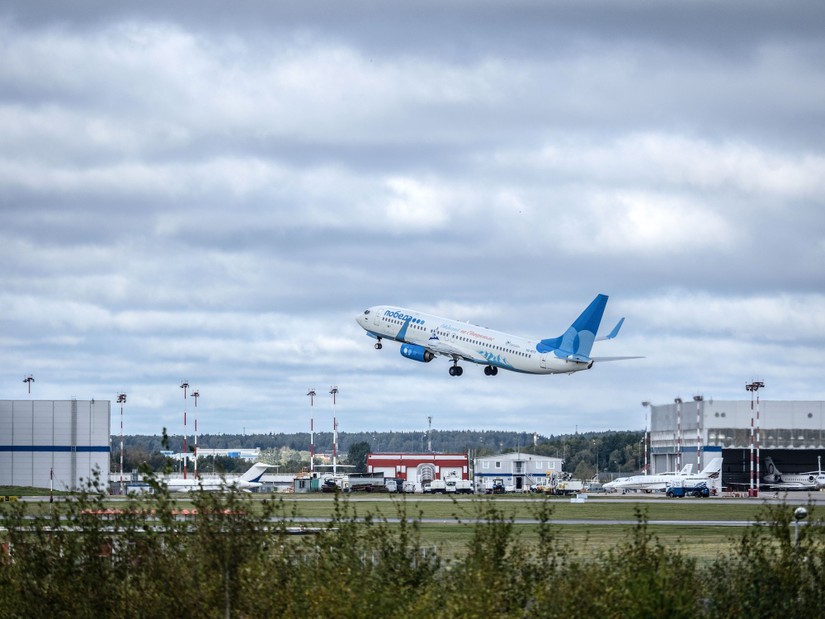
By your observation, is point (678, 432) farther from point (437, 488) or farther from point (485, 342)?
point (485, 342)

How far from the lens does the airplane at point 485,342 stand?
101312 millimetres

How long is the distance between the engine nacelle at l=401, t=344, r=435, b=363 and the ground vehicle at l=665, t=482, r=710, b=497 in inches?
1871

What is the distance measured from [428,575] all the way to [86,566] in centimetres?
798

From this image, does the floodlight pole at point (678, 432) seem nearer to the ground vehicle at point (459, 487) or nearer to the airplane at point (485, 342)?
the ground vehicle at point (459, 487)

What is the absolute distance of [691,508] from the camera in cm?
10456

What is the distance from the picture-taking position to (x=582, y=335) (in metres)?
101

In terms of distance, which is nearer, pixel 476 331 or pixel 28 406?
pixel 476 331

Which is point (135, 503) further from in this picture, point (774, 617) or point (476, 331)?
point (476, 331)

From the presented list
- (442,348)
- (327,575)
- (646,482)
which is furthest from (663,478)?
(327,575)

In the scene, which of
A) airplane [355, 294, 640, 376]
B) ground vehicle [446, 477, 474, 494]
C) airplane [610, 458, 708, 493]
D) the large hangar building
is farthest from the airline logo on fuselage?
ground vehicle [446, 477, 474, 494]

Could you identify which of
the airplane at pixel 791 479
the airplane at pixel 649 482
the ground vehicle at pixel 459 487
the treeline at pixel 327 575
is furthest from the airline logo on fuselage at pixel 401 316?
the treeline at pixel 327 575

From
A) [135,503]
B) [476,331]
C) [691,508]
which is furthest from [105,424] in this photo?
[135,503]

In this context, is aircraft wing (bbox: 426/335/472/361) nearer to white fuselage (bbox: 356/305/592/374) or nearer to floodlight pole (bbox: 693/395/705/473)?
white fuselage (bbox: 356/305/592/374)

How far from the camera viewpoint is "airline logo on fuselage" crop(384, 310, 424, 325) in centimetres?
11200
